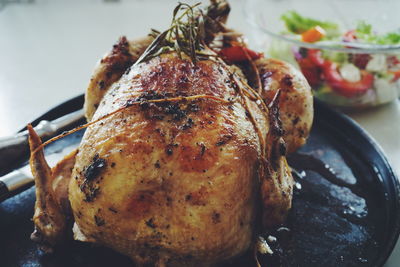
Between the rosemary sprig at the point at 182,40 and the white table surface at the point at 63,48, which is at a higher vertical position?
the rosemary sprig at the point at 182,40

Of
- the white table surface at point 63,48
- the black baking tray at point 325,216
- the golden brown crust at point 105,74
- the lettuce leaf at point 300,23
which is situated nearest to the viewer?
the black baking tray at point 325,216

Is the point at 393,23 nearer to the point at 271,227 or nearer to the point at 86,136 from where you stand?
the point at 271,227

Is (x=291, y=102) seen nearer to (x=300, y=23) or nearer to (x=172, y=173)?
(x=172, y=173)

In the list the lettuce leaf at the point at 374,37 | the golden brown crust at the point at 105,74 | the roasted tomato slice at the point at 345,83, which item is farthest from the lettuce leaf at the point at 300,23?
the golden brown crust at the point at 105,74

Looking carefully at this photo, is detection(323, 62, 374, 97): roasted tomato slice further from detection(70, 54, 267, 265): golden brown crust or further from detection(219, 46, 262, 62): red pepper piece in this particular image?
detection(70, 54, 267, 265): golden brown crust

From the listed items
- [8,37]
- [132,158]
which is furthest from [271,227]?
[8,37]

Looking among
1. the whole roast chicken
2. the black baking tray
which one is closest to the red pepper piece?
the whole roast chicken

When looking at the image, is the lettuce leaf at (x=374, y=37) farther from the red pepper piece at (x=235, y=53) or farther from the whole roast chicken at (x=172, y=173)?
the whole roast chicken at (x=172, y=173)
